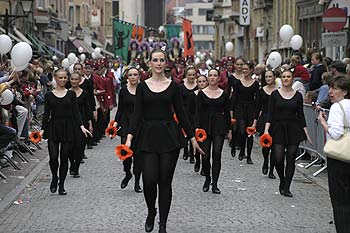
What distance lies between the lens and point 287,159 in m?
13.2

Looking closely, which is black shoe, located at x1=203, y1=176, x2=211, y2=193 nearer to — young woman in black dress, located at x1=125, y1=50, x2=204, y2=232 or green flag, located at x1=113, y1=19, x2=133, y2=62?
young woman in black dress, located at x1=125, y1=50, x2=204, y2=232

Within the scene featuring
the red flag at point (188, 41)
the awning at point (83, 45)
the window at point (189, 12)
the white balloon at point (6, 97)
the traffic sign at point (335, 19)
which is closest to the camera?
the white balloon at point (6, 97)

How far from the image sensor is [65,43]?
6144 cm

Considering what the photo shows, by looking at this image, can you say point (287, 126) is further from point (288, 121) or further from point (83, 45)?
point (83, 45)

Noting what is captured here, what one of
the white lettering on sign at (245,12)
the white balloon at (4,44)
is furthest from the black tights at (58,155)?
the white lettering on sign at (245,12)

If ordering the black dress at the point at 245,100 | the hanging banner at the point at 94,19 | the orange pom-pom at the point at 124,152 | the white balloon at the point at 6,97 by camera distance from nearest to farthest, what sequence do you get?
the orange pom-pom at the point at 124,152 → the white balloon at the point at 6,97 → the black dress at the point at 245,100 → the hanging banner at the point at 94,19

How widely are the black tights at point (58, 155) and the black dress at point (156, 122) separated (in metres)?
3.59

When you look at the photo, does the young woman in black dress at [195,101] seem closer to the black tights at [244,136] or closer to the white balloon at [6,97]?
the black tights at [244,136]

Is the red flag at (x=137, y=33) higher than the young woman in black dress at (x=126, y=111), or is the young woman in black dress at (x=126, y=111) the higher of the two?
the red flag at (x=137, y=33)

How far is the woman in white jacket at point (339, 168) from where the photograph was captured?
30.3ft

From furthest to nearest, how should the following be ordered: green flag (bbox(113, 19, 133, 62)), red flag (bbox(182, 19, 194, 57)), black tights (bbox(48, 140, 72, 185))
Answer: green flag (bbox(113, 19, 133, 62)), red flag (bbox(182, 19, 194, 57)), black tights (bbox(48, 140, 72, 185))

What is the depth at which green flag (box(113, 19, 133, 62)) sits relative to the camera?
44.7 meters

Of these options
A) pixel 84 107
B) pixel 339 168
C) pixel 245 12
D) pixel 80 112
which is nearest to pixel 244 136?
pixel 84 107

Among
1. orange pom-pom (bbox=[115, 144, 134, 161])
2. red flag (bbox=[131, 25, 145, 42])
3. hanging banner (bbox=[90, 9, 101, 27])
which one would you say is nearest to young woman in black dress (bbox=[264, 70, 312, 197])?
orange pom-pom (bbox=[115, 144, 134, 161])
